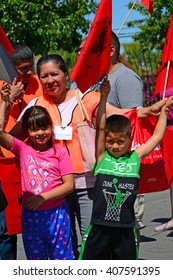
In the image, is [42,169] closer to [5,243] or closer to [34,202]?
[34,202]

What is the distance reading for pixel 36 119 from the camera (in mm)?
4258

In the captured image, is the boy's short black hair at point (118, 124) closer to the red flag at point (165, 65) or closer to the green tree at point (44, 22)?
the red flag at point (165, 65)

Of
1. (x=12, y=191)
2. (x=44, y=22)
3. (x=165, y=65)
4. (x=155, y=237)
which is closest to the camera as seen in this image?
(x=12, y=191)

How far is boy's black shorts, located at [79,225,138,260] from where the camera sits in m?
4.07

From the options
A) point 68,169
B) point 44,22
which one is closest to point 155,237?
point 68,169

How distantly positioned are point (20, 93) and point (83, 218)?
3.03 feet

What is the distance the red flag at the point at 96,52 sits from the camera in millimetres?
4203

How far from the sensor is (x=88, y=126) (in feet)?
14.4

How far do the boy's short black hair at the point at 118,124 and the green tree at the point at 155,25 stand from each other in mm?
14889

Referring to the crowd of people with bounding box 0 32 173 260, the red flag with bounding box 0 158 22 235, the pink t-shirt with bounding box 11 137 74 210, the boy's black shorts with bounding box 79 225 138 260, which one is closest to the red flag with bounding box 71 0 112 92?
the crowd of people with bounding box 0 32 173 260

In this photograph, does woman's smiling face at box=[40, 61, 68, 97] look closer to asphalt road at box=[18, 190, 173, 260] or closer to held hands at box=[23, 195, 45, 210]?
held hands at box=[23, 195, 45, 210]

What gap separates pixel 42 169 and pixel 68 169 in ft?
0.54
